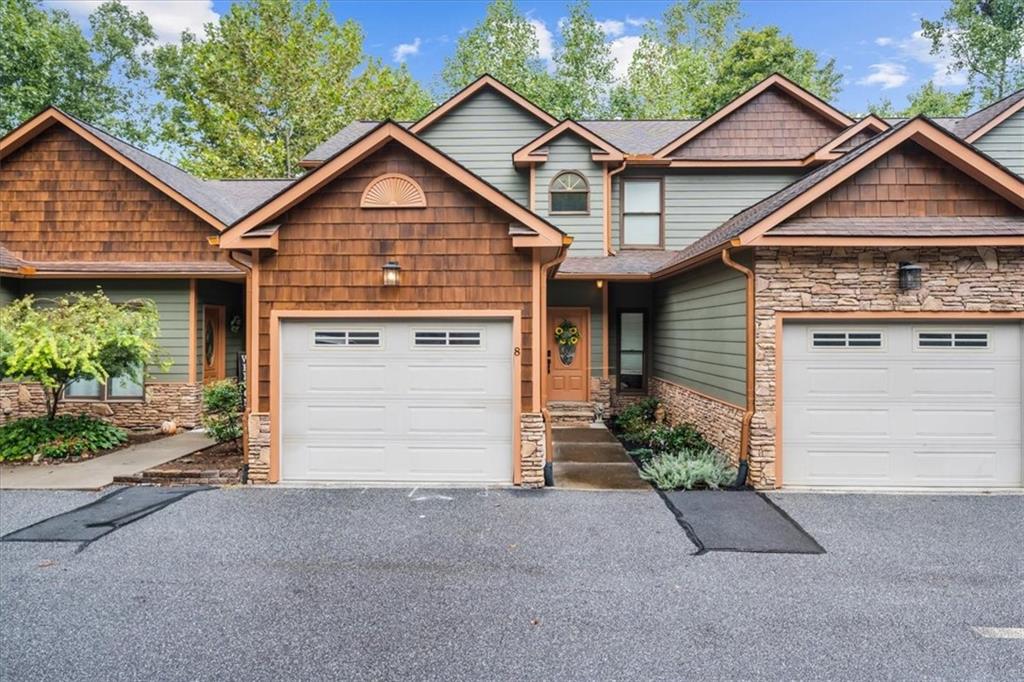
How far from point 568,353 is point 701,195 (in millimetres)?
4673

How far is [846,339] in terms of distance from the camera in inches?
267

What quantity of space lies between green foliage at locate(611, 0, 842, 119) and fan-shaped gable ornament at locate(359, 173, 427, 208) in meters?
21.2

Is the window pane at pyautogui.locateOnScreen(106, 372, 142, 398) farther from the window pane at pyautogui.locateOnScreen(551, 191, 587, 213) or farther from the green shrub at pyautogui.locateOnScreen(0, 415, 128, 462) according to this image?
the window pane at pyautogui.locateOnScreen(551, 191, 587, 213)

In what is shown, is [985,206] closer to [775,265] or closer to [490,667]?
[775,265]

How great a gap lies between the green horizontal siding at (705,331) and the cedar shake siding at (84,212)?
29.8 ft

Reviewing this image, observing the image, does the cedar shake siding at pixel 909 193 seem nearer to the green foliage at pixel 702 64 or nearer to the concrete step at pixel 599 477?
the concrete step at pixel 599 477

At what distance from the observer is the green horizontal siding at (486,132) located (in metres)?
11.9

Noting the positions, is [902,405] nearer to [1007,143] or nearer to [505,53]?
[1007,143]

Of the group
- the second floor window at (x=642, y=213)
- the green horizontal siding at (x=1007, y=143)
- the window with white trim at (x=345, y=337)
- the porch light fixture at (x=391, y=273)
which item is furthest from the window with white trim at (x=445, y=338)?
the green horizontal siding at (x=1007, y=143)

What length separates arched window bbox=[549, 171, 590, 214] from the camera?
1144cm

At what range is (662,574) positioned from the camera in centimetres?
450

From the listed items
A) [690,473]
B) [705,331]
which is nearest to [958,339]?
[705,331]

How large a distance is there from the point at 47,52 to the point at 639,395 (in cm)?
2635

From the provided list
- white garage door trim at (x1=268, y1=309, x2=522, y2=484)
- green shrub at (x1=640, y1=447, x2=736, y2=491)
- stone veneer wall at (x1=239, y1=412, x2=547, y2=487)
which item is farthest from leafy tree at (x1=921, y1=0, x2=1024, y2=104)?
stone veneer wall at (x1=239, y1=412, x2=547, y2=487)
